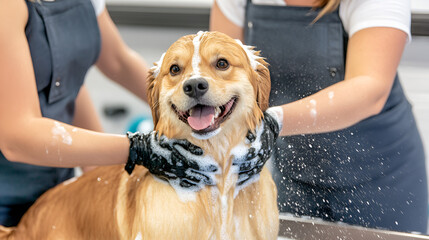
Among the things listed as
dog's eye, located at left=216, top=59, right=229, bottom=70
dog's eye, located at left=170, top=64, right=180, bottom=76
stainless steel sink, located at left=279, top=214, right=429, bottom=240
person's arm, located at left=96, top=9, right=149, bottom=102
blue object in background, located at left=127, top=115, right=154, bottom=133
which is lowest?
blue object in background, located at left=127, top=115, right=154, bottom=133

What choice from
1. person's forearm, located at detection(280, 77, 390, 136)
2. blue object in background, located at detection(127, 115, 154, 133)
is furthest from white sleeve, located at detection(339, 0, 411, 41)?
blue object in background, located at detection(127, 115, 154, 133)

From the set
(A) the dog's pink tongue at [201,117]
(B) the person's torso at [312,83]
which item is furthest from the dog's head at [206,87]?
(B) the person's torso at [312,83]

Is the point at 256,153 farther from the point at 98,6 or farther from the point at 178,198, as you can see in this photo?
the point at 98,6

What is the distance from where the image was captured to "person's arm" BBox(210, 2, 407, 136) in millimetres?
927

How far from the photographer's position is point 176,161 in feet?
2.65

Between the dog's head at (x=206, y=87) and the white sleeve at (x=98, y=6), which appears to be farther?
the white sleeve at (x=98, y=6)

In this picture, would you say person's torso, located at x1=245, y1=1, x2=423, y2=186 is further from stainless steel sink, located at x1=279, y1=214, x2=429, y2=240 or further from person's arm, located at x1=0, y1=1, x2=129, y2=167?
person's arm, located at x1=0, y1=1, x2=129, y2=167

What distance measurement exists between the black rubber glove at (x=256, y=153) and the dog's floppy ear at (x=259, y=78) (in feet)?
0.13

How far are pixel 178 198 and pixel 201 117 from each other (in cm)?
17

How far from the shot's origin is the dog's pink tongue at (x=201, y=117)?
0.74 metres

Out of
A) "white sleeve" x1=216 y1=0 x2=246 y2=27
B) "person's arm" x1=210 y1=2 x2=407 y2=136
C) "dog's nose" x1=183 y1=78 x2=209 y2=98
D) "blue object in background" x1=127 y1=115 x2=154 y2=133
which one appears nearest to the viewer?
"dog's nose" x1=183 y1=78 x2=209 y2=98

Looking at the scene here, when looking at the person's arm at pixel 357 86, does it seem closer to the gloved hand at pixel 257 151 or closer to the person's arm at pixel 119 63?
the gloved hand at pixel 257 151

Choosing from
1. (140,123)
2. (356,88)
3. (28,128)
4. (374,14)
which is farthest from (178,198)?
(140,123)

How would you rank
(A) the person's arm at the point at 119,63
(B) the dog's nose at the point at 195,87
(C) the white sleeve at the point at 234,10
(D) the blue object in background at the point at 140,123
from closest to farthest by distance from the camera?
(B) the dog's nose at the point at 195,87 < (C) the white sleeve at the point at 234,10 < (A) the person's arm at the point at 119,63 < (D) the blue object in background at the point at 140,123
